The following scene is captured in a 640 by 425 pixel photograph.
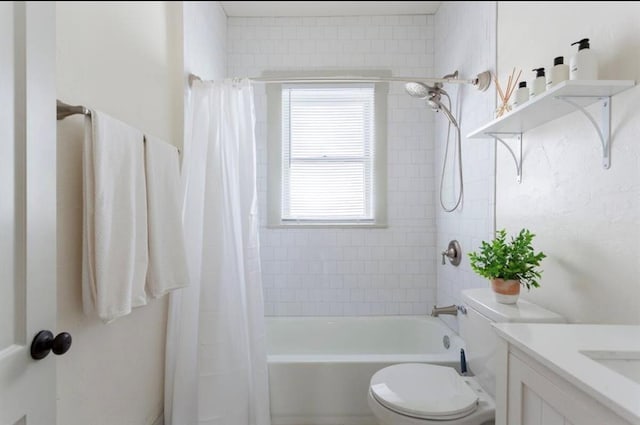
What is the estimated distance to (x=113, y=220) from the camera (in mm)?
1115

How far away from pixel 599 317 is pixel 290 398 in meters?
1.40

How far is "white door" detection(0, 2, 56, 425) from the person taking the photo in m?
0.70

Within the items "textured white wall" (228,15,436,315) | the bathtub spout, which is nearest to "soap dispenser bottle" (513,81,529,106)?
the bathtub spout

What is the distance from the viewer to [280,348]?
2514 mm

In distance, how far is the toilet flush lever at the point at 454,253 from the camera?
219 centimetres

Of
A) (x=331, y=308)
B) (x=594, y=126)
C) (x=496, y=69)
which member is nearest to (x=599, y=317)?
(x=594, y=126)

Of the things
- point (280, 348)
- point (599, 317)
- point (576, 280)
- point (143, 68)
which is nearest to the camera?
point (599, 317)

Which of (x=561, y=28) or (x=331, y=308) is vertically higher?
(x=561, y=28)

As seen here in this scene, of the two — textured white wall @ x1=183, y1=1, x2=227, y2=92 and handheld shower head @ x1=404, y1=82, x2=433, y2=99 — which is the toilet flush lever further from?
textured white wall @ x1=183, y1=1, x2=227, y2=92

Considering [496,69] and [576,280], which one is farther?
[496,69]

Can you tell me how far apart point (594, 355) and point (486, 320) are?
2.08 ft

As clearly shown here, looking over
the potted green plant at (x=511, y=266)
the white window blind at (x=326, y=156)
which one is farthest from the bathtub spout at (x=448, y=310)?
the white window blind at (x=326, y=156)

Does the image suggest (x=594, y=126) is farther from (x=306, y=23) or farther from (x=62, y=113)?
(x=306, y=23)

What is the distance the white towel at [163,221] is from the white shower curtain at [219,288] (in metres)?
0.24
